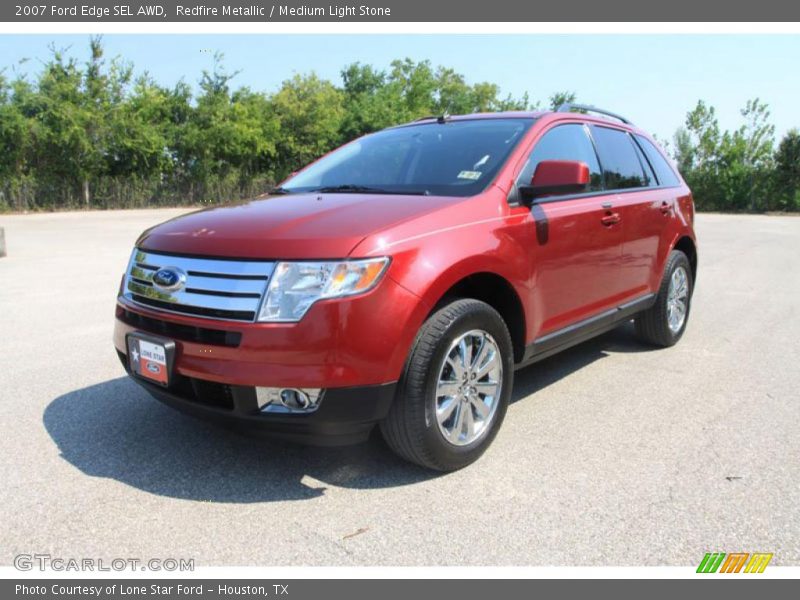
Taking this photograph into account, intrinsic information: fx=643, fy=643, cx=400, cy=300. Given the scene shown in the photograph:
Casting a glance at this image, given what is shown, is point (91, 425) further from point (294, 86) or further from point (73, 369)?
point (294, 86)

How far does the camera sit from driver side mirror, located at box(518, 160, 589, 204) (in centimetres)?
336

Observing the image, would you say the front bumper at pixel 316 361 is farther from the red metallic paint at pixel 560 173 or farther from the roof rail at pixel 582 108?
the roof rail at pixel 582 108

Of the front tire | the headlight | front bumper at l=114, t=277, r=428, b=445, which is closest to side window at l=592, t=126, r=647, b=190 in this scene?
the front tire

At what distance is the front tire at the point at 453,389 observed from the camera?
2840 mm

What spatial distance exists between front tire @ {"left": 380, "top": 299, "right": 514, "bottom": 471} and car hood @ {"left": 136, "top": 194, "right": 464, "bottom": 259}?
1.72ft

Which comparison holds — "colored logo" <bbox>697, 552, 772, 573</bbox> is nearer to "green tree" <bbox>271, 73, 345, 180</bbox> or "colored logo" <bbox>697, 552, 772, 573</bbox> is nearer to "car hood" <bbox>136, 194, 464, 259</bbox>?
"car hood" <bbox>136, 194, 464, 259</bbox>

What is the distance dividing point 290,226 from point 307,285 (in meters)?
0.36

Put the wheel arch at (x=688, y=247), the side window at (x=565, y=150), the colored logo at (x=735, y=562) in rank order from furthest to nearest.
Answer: the wheel arch at (x=688, y=247) < the side window at (x=565, y=150) < the colored logo at (x=735, y=562)

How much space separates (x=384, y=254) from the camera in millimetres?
2705

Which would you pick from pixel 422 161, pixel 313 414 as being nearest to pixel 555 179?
pixel 422 161

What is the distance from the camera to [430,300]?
2.85 m

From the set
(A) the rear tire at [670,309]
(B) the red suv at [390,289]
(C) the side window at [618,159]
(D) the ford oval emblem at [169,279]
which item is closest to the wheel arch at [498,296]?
(B) the red suv at [390,289]

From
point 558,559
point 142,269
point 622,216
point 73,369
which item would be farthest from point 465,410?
point 73,369

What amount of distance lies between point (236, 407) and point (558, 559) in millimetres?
1435
